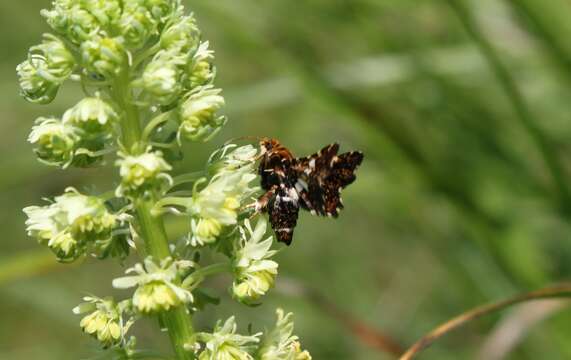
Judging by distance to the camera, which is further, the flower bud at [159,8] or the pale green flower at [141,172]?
the flower bud at [159,8]

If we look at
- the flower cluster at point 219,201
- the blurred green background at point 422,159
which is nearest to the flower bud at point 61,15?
the flower cluster at point 219,201

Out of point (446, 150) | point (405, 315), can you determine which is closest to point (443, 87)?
point (446, 150)

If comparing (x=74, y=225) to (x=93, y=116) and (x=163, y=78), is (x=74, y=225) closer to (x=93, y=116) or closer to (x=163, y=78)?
(x=93, y=116)

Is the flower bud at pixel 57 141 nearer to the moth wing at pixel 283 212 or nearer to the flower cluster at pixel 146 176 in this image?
the flower cluster at pixel 146 176

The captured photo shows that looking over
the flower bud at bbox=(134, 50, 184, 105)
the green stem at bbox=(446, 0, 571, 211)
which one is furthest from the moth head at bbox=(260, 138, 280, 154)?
the green stem at bbox=(446, 0, 571, 211)

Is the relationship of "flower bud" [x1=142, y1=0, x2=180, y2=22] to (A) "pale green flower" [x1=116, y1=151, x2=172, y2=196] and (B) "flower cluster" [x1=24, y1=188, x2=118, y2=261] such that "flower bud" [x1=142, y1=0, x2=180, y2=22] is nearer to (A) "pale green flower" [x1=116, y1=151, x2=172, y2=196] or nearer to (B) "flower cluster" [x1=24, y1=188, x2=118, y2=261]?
(A) "pale green flower" [x1=116, y1=151, x2=172, y2=196]

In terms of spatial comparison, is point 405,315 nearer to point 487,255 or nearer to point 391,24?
point 487,255
